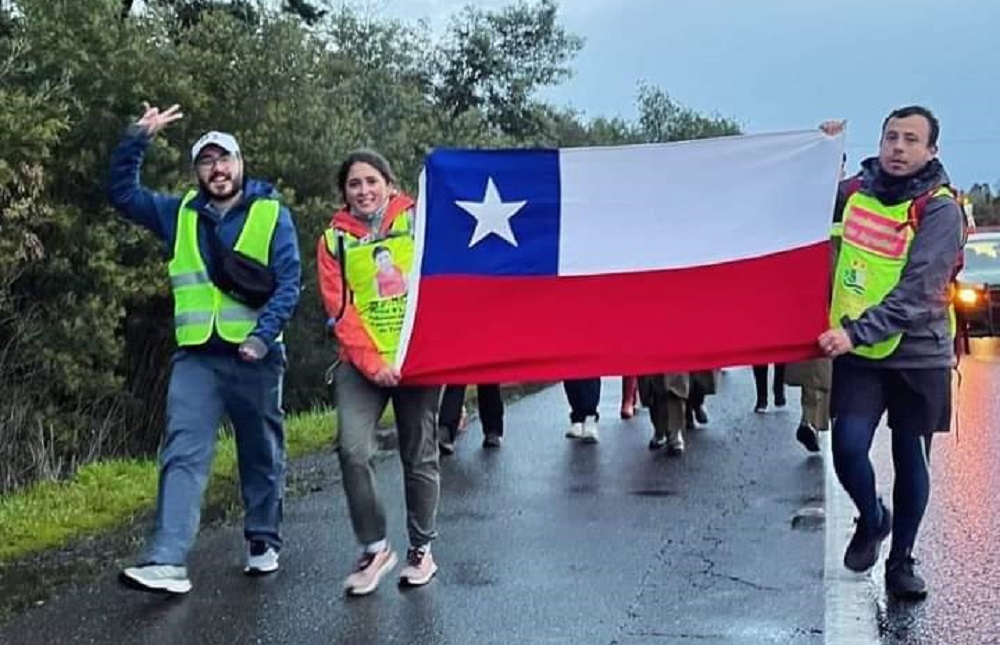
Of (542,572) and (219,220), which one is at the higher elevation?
(219,220)

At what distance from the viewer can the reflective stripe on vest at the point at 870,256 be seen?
641 cm

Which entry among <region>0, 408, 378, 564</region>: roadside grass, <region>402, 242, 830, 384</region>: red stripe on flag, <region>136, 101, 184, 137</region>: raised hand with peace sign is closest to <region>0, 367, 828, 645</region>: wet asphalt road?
<region>0, 408, 378, 564</region>: roadside grass

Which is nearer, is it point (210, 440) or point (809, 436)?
point (210, 440)

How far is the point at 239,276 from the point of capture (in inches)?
268

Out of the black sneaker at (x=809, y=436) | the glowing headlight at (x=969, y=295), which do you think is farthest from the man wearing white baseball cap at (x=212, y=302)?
the glowing headlight at (x=969, y=295)

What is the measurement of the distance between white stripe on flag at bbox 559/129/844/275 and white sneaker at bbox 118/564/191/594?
7.08 ft

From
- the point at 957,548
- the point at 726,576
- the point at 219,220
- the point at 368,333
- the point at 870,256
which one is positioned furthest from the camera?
the point at 957,548

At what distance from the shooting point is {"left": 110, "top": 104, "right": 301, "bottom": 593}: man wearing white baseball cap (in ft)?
22.3

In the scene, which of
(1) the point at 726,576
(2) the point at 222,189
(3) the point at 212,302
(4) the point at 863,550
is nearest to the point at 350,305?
(3) the point at 212,302

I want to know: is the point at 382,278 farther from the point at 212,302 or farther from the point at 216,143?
the point at 216,143

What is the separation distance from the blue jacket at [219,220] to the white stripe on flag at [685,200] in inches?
48.8

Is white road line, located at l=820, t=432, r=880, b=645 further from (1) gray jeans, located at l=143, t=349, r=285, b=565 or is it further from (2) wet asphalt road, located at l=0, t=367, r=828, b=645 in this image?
(1) gray jeans, located at l=143, t=349, r=285, b=565

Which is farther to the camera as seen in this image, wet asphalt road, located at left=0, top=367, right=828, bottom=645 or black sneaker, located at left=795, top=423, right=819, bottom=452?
black sneaker, located at left=795, top=423, right=819, bottom=452

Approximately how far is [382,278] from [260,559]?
1.45 meters
